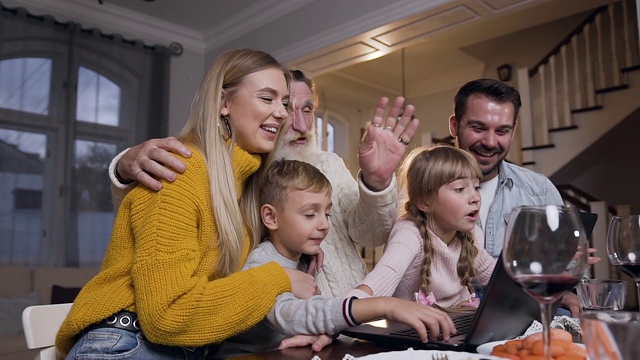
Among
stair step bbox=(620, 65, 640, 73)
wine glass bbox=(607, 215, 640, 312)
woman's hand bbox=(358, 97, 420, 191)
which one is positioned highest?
stair step bbox=(620, 65, 640, 73)

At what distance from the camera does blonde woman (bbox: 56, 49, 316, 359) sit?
101 cm

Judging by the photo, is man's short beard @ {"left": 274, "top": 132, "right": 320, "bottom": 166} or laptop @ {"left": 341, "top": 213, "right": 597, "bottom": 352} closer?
laptop @ {"left": 341, "top": 213, "right": 597, "bottom": 352}

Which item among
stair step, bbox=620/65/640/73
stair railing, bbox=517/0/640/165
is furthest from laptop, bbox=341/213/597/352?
stair railing, bbox=517/0/640/165

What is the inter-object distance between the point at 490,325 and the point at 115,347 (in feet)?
2.43

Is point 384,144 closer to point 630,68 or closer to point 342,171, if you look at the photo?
point 342,171

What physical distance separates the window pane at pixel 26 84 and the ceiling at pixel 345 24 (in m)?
0.52

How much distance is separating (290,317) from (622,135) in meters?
5.86

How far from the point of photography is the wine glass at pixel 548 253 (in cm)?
63

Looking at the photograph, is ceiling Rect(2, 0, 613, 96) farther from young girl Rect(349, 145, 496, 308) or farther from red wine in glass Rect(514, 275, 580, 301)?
red wine in glass Rect(514, 275, 580, 301)

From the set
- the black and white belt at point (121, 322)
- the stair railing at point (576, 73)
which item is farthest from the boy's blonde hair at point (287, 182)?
the stair railing at point (576, 73)

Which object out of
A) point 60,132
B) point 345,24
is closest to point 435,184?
point 345,24

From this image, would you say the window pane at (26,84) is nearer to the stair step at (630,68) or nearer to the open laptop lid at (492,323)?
the open laptop lid at (492,323)

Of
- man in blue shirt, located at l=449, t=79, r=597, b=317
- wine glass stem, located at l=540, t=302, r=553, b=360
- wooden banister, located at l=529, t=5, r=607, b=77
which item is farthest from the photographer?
wooden banister, located at l=529, t=5, r=607, b=77

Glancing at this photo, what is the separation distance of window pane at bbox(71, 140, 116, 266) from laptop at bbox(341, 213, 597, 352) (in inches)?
166
